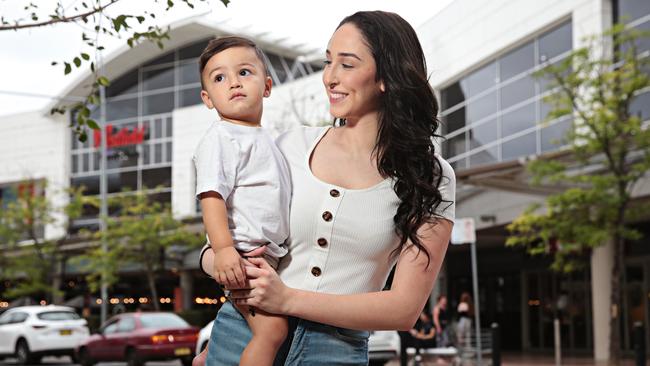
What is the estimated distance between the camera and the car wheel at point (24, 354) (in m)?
26.6

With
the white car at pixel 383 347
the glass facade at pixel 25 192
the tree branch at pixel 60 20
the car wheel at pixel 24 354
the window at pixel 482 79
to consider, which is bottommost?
the car wheel at pixel 24 354

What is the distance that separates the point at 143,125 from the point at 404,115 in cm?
4962

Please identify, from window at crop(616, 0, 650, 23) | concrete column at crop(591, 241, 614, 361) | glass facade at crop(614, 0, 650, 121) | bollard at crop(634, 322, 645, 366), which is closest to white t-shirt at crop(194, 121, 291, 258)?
bollard at crop(634, 322, 645, 366)

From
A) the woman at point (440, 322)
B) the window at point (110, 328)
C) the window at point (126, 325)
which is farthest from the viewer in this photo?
the window at point (110, 328)

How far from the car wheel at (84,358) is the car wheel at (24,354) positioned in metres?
2.52

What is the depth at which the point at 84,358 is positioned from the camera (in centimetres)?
2434

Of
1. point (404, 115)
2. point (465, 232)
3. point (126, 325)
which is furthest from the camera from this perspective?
point (126, 325)

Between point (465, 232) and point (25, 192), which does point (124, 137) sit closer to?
point (25, 192)

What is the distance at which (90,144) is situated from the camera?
5388 cm

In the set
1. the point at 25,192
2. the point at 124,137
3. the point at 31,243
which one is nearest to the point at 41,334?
the point at 31,243

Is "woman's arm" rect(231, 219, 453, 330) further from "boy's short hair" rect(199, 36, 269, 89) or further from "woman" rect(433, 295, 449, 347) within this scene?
"woman" rect(433, 295, 449, 347)

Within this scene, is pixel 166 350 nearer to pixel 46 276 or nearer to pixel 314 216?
pixel 314 216

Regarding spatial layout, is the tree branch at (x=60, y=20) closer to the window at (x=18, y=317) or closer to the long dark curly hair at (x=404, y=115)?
the long dark curly hair at (x=404, y=115)

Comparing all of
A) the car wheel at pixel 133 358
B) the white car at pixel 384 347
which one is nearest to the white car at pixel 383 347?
the white car at pixel 384 347
